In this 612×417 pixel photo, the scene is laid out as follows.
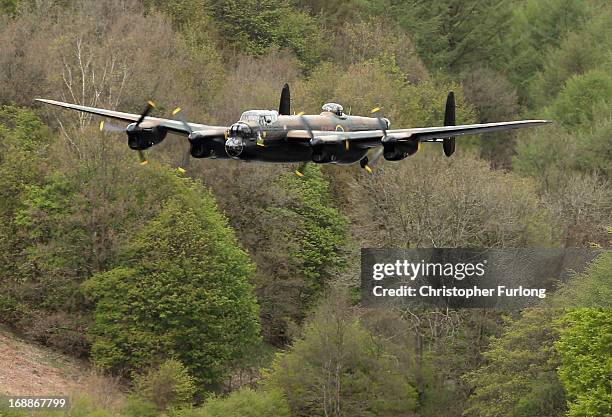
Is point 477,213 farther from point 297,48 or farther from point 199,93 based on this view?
point 297,48

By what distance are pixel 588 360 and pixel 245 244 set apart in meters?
30.4

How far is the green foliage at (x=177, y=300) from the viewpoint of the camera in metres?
88.8

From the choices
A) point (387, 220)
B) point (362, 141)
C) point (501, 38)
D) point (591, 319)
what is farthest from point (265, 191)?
point (501, 38)

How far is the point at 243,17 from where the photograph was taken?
134375 mm

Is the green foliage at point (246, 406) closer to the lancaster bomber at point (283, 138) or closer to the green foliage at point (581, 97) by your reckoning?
the lancaster bomber at point (283, 138)

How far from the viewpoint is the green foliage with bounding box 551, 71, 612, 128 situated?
139 m

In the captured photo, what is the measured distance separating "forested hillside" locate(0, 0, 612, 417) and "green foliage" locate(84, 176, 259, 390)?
0.45ft

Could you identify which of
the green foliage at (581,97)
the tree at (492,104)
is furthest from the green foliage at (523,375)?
the tree at (492,104)

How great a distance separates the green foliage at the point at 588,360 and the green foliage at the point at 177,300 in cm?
2104

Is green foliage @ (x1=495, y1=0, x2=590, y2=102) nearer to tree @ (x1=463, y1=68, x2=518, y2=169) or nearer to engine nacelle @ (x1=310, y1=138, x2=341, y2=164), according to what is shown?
tree @ (x1=463, y1=68, x2=518, y2=169)

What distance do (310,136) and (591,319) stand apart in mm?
30891

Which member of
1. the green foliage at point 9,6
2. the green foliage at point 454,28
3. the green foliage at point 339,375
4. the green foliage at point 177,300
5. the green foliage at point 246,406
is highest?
the green foliage at point 454,28

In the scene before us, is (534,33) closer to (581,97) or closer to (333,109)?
(581,97)

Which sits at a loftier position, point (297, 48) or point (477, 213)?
point (297, 48)
